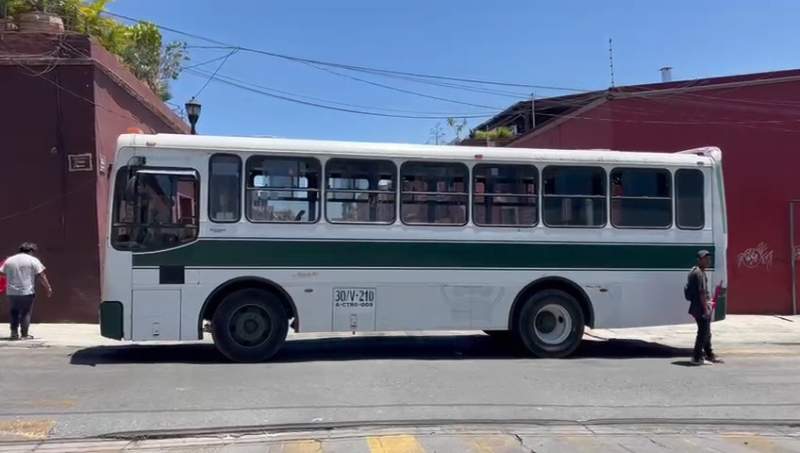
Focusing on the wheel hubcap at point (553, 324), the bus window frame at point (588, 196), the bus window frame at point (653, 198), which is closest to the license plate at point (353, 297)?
the wheel hubcap at point (553, 324)

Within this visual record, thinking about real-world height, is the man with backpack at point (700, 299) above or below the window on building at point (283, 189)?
below

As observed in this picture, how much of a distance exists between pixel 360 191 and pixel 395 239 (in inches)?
33.4

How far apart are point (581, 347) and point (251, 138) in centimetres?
656

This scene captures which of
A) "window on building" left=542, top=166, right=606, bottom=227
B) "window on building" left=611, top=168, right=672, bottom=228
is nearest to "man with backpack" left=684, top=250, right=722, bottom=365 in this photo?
"window on building" left=611, top=168, right=672, bottom=228

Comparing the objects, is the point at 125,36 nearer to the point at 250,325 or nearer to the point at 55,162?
the point at 55,162

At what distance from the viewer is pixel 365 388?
943 centimetres

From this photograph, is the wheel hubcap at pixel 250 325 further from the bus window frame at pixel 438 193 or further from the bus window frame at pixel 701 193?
the bus window frame at pixel 701 193

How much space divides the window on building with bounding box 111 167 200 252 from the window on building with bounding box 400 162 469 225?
294cm

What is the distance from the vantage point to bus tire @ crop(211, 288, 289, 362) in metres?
11.1

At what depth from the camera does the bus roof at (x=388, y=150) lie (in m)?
11.0

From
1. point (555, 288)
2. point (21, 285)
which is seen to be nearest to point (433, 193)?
point (555, 288)

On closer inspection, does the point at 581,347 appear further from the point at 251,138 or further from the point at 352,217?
the point at 251,138

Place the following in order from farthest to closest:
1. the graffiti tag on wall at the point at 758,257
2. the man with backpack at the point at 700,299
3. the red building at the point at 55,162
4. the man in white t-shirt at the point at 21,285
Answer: the graffiti tag on wall at the point at 758,257
the red building at the point at 55,162
the man in white t-shirt at the point at 21,285
the man with backpack at the point at 700,299

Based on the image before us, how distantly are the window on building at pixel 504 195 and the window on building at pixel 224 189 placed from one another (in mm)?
3399
